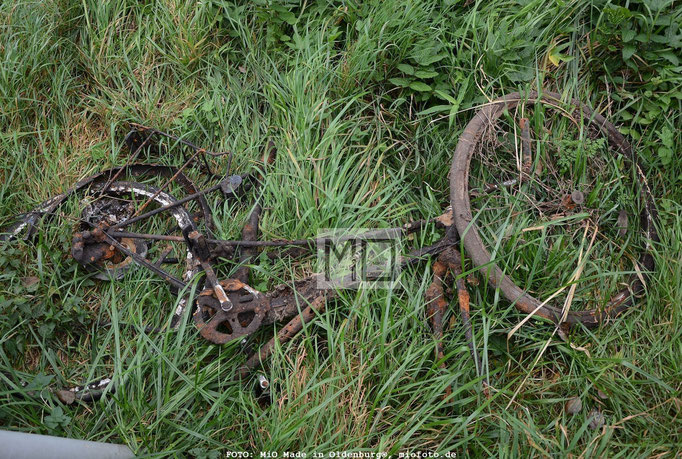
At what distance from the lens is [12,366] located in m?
2.39

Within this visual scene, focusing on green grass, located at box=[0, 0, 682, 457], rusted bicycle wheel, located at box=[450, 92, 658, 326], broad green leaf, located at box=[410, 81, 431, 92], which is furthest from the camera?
broad green leaf, located at box=[410, 81, 431, 92]

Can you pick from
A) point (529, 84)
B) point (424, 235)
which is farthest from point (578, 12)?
point (424, 235)

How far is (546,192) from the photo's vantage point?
278 centimetres

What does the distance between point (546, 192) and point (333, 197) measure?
3.78 feet

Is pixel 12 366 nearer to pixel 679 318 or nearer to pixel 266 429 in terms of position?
pixel 266 429

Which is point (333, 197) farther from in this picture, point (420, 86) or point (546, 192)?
point (546, 192)

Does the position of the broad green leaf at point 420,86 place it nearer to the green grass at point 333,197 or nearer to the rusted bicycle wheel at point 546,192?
the green grass at point 333,197

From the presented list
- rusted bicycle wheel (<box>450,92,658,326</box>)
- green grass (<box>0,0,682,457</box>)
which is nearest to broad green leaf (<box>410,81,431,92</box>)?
green grass (<box>0,0,682,457</box>)

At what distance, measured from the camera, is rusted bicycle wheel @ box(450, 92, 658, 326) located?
2.54 m

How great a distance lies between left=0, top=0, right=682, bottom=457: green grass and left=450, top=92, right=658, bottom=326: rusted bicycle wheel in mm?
71

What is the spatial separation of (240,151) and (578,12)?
213 centimetres

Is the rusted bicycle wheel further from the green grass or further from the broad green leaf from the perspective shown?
the broad green leaf

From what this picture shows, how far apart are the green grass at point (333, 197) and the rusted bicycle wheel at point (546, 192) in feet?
0.23

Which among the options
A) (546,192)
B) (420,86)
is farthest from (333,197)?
(546,192)
